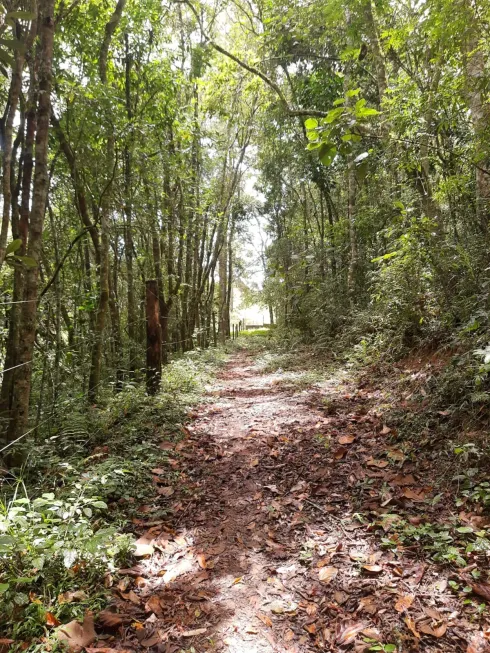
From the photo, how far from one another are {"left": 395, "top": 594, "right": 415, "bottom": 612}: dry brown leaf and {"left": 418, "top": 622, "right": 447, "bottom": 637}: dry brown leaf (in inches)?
4.3

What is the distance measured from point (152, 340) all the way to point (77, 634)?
16.0 ft

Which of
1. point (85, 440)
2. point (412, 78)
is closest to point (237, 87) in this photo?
point (412, 78)

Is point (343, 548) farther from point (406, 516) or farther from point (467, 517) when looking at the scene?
point (467, 517)

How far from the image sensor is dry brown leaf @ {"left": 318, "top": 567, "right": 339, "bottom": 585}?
92.7 inches

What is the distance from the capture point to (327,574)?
7.86 ft

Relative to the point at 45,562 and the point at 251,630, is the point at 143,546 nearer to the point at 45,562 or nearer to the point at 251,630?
the point at 45,562

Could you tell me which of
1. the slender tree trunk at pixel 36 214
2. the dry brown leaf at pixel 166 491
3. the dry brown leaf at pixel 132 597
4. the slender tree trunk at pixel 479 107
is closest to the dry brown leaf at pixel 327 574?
the dry brown leaf at pixel 132 597

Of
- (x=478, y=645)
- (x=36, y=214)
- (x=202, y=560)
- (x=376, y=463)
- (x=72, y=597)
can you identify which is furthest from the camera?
(x=36, y=214)

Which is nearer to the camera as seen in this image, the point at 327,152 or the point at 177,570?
the point at 327,152

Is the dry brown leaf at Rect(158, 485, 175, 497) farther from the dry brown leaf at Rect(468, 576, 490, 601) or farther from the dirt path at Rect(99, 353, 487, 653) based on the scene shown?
the dry brown leaf at Rect(468, 576, 490, 601)

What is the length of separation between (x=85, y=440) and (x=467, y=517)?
395 cm

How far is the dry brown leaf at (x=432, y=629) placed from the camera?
187cm

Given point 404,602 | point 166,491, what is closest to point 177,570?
point 166,491

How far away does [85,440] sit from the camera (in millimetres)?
4363
